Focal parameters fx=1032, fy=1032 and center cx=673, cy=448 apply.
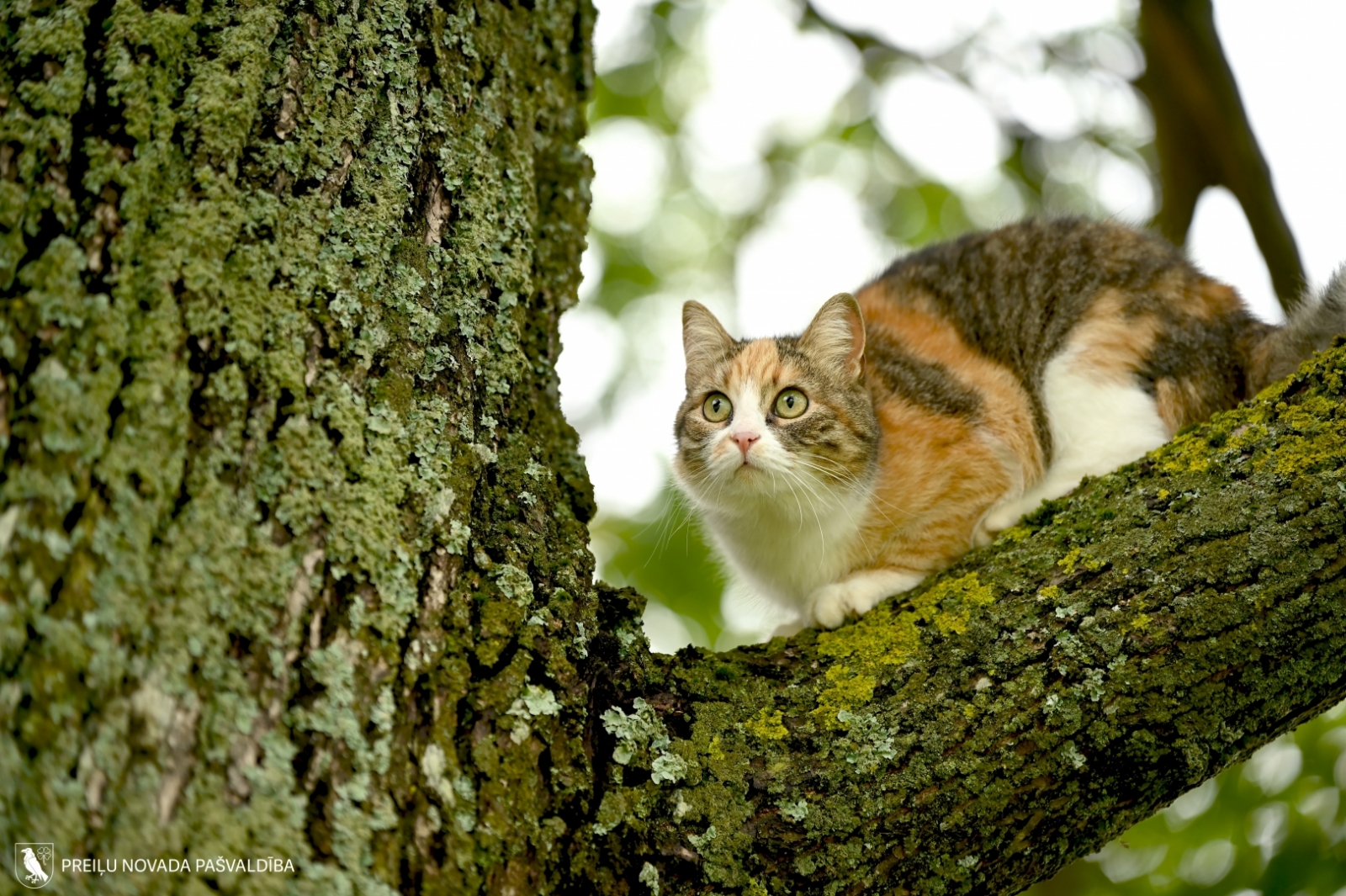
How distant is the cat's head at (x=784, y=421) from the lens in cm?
411

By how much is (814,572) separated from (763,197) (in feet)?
17.8

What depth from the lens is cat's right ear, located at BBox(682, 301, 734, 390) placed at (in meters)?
4.68

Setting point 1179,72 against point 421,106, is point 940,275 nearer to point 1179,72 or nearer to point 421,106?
point 1179,72

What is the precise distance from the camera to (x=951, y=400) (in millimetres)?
4391

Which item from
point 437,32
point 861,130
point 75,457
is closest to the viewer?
point 75,457

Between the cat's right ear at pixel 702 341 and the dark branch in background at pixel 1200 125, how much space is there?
2155 millimetres

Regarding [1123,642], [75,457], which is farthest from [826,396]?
[75,457]

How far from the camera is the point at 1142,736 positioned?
7.71ft

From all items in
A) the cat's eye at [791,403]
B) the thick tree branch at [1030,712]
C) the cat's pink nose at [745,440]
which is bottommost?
the thick tree branch at [1030,712]

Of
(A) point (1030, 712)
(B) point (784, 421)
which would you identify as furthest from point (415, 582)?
(B) point (784, 421)

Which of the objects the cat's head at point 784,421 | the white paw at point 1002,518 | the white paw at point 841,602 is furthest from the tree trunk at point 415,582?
the cat's head at point 784,421

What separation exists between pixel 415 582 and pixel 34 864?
0.77 m

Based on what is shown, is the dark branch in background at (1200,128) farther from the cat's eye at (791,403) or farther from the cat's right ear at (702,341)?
the cat's right ear at (702,341)

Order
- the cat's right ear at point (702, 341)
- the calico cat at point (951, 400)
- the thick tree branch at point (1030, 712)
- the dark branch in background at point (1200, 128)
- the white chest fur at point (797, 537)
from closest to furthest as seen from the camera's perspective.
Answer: the thick tree branch at point (1030, 712) < the calico cat at point (951, 400) < the white chest fur at point (797, 537) < the dark branch in background at point (1200, 128) < the cat's right ear at point (702, 341)
